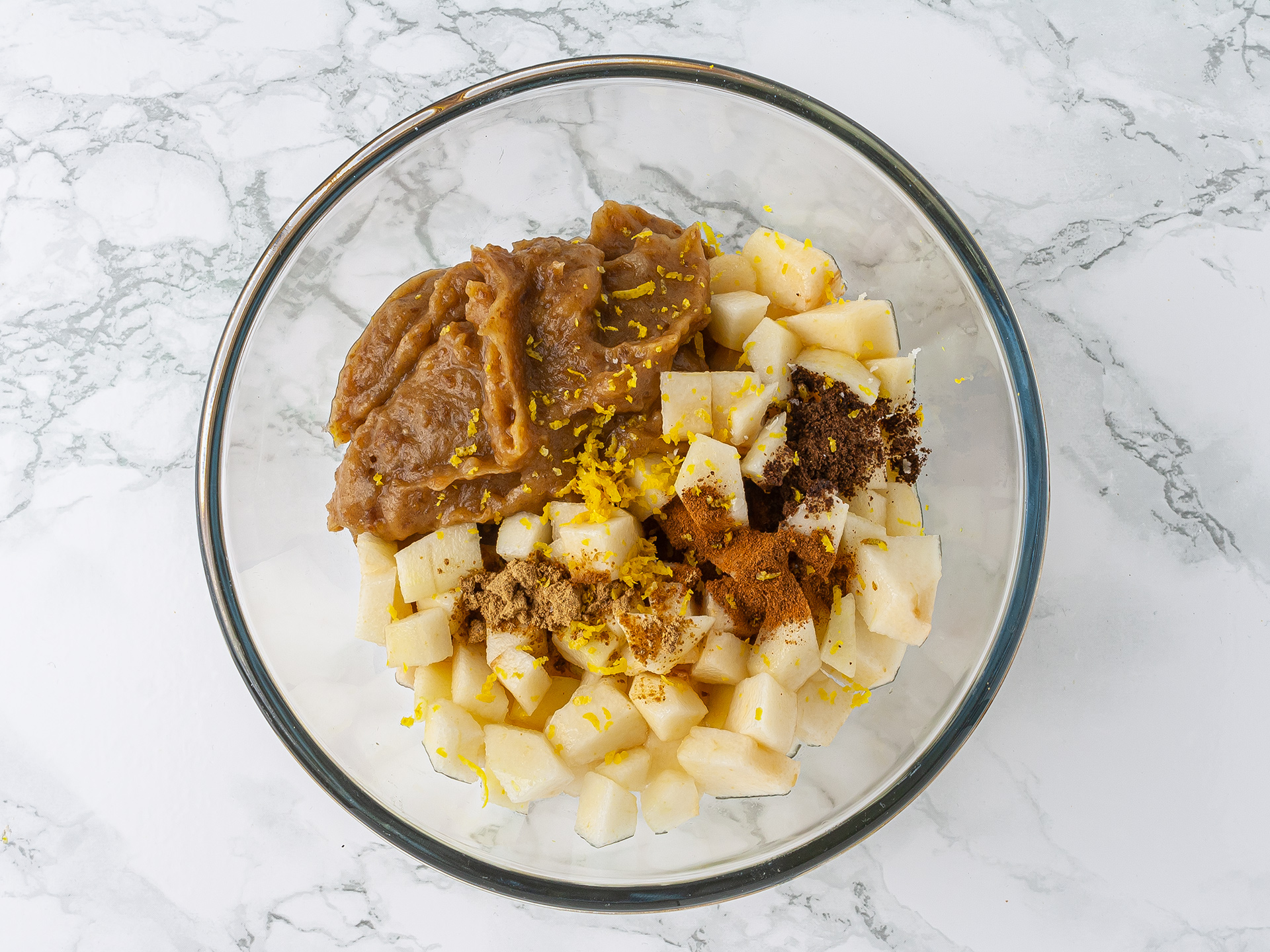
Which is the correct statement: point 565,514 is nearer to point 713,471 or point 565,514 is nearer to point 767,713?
point 713,471

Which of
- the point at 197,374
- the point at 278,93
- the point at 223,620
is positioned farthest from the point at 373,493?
the point at 278,93

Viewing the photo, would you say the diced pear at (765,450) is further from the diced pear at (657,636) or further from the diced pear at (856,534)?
the diced pear at (657,636)

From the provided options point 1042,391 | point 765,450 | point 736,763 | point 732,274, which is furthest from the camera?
point 1042,391

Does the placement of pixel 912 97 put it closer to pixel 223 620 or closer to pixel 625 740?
pixel 625 740

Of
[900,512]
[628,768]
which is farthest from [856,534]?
[628,768]

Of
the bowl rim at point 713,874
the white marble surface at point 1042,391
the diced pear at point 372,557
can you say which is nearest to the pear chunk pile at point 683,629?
the diced pear at point 372,557

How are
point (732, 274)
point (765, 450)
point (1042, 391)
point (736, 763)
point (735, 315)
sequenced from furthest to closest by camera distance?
point (1042, 391)
point (732, 274)
point (735, 315)
point (765, 450)
point (736, 763)
